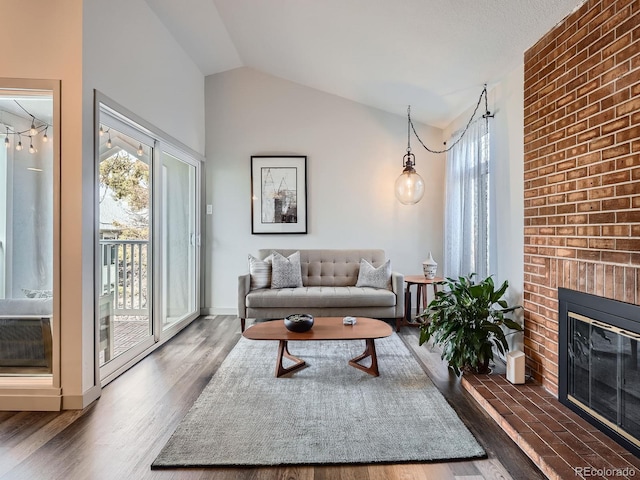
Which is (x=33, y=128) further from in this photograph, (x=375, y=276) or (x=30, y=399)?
(x=375, y=276)

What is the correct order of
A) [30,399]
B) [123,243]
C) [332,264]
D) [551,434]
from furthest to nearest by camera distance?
[332,264] < [123,243] < [30,399] < [551,434]

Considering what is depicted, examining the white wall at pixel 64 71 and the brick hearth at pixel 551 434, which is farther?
the white wall at pixel 64 71

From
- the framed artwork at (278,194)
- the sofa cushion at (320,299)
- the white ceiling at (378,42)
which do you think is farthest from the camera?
the framed artwork at (278,194)

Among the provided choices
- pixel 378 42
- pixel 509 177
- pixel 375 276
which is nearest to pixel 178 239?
pixel 375 276

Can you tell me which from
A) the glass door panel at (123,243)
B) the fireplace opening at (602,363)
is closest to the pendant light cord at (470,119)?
the fireplace opening at (602,363)

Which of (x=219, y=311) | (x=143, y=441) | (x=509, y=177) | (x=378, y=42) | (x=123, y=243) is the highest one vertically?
(x=378, y=42)

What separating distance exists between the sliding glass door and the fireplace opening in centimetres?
299

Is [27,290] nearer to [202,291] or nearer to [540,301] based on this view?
[202,291]

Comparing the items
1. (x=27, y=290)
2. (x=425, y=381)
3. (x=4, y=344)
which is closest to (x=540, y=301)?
(x=425, y=381)

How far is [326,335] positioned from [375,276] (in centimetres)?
170

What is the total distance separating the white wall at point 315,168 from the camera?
480 centimetres

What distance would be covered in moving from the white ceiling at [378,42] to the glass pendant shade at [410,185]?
79 centimetres

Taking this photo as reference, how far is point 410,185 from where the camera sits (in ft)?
14.0

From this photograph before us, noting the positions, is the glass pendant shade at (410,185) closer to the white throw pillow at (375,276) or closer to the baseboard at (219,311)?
the white throw pillow at (375,276)
